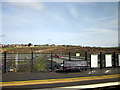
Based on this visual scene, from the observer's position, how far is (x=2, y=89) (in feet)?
19.6

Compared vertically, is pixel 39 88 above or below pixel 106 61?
below

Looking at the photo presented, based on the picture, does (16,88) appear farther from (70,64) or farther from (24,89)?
(70,64)

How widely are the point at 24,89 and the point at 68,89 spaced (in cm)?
198

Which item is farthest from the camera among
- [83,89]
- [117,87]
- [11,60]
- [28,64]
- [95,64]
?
[11,60]

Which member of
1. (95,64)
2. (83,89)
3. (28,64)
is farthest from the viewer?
(28,64)

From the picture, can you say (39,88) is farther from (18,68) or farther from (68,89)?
(18,68)

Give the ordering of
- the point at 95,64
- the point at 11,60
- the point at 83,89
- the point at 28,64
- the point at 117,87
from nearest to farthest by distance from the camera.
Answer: the point at 83,89, the point at 117,87, the point at 95,64, the point at 28,64, the point at 11,60

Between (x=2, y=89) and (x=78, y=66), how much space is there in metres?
6.58

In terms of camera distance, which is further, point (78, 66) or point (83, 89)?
point (78, 66)

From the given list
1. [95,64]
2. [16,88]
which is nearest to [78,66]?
[95,64]

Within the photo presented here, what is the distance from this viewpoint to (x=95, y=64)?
10898 millimetres

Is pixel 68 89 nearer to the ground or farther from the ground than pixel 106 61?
nearer to the ground

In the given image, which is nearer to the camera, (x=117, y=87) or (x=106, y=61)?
(x=117, y=87)

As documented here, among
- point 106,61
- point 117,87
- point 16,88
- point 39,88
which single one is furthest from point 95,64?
point 16,88
